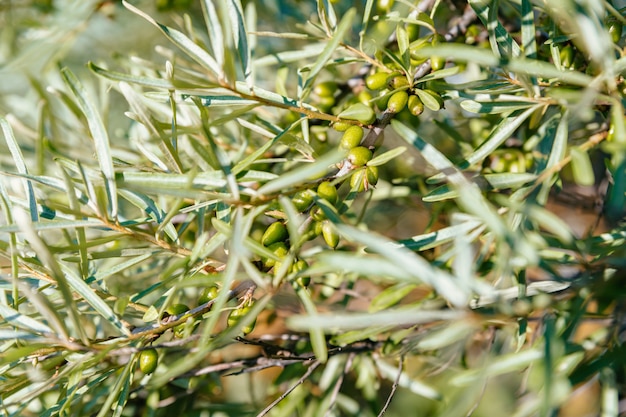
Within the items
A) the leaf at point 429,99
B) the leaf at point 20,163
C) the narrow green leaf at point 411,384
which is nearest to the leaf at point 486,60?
the leaf at point 429,99

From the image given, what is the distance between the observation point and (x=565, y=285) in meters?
0.54

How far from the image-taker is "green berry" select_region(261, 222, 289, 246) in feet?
1.83

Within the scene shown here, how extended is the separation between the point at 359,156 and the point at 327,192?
6cm

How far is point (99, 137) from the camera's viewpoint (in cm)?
54

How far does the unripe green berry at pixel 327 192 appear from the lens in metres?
0.51

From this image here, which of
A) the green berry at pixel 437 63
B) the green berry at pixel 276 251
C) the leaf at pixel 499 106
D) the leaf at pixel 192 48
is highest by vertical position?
the leaf at pixel 192 48

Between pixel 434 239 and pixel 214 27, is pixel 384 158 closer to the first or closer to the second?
pixel 434 239

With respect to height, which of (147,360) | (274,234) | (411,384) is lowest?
(411,384)

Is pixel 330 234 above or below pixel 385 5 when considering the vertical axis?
below

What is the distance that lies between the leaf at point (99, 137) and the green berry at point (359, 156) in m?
0.24

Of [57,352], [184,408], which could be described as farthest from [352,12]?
[184,408]

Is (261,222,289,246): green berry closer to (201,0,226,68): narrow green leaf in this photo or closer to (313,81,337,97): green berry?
(201,0,226,68): narrow green leaf

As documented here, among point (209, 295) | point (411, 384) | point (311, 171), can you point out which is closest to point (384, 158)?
point (311, 171)

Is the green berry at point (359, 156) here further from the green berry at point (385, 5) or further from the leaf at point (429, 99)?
the green berry at point (385, 5)
